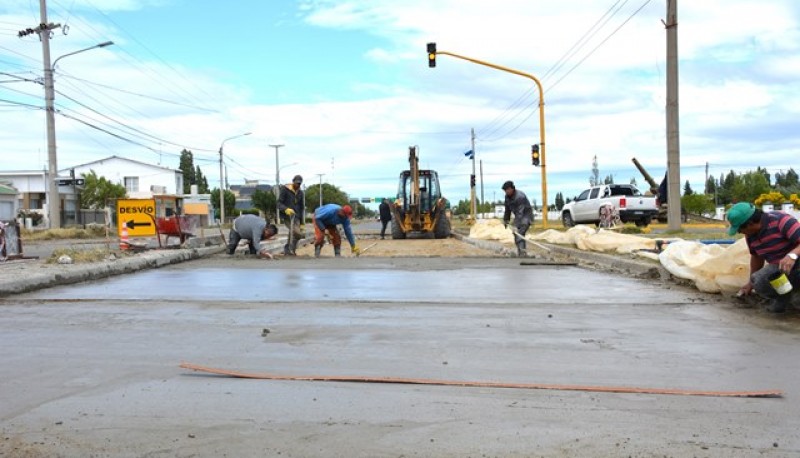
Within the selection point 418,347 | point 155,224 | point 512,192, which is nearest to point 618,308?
point 418,347

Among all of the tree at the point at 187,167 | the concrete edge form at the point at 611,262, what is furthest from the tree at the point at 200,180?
the concrete edge form at the point at 611,262

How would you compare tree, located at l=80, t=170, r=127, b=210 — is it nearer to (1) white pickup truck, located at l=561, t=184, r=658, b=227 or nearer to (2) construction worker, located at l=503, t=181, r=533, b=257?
(1) white pickup truck, located at l=561, t=184, r=658, b=227

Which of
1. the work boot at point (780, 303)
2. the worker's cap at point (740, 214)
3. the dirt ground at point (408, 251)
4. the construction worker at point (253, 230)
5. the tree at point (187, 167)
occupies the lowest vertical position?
the dirt ground at point (408, 251)

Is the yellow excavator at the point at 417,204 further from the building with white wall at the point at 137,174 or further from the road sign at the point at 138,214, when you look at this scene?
the building with white wall at the point at 137,174

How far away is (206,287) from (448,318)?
418 centimetres

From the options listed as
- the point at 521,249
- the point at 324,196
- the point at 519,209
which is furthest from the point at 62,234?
the point at 324,196

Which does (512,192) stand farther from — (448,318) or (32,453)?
(32,453)

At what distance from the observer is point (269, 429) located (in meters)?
3.66

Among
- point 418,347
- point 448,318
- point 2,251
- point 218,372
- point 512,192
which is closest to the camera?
point 218,372

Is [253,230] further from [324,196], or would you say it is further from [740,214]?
[324,196]

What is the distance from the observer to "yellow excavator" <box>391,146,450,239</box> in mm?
27164

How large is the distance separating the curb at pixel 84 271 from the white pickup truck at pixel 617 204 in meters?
16.3

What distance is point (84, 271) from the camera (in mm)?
10828

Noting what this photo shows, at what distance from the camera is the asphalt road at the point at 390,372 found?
351 cm
